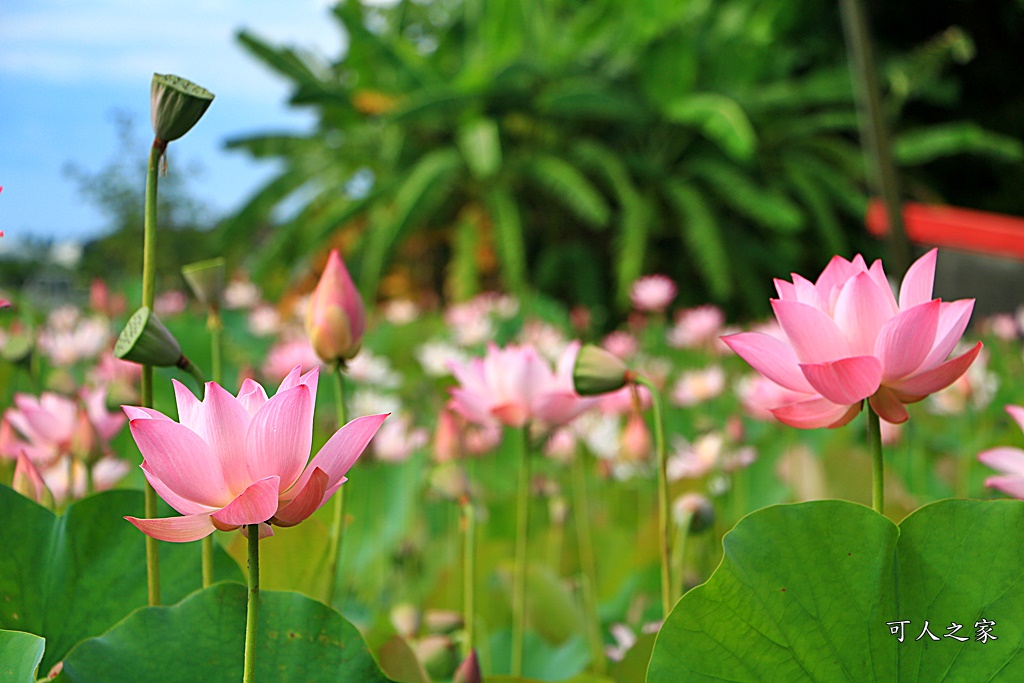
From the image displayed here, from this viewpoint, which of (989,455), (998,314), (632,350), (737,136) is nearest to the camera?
(989,455)

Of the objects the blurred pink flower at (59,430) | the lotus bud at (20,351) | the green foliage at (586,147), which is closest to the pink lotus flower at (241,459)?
the blurred pink flower at (59,430)

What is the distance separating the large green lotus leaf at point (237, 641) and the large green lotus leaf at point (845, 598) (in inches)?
3.5

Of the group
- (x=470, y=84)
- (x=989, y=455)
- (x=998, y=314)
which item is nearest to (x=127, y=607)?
(x=989, y=455)

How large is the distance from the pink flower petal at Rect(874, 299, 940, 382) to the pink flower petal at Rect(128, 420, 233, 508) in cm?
19

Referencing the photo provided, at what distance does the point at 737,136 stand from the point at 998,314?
1624 mm

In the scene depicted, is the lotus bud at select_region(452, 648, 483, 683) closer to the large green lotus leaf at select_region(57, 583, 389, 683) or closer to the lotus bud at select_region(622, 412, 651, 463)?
the large green lotus leaf at select_region(57, 583, 389, 683)

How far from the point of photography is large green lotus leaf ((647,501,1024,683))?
23cm

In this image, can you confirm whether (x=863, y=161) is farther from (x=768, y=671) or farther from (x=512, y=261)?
(x=768, y=671)

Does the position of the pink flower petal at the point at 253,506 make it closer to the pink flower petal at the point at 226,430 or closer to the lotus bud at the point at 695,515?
the pink flower petal at the point at 226,430

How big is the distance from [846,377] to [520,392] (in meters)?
0.20

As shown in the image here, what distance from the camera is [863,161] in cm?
391

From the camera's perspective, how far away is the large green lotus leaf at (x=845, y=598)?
0.23m

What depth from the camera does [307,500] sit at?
0.67 feet

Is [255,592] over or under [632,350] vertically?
under
